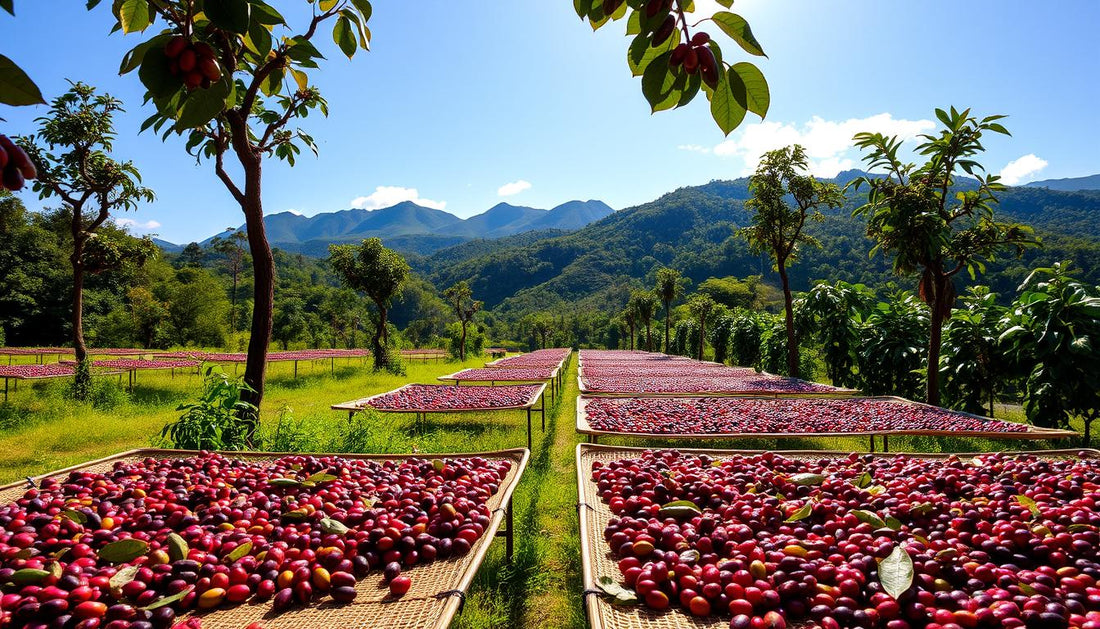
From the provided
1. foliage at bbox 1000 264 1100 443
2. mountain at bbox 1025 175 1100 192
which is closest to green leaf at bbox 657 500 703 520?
foliage at bbox 1000 264 1100 443

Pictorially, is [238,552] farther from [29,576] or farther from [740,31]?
[740,31]

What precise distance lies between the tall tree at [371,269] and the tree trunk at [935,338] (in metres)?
13.9

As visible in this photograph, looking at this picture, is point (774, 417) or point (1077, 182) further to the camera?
point (1077, 182)

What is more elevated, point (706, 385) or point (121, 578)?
point (121, 578)

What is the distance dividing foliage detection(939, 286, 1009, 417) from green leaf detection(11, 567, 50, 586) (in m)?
7.73

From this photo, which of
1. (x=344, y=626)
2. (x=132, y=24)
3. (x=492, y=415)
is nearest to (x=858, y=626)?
(x=344, y=626)

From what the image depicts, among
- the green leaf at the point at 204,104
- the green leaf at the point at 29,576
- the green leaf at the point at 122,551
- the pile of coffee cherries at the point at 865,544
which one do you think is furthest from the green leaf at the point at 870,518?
the green leaf at the point at 29,576

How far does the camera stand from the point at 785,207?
10609 mm

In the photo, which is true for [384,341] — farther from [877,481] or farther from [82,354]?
[877,481]

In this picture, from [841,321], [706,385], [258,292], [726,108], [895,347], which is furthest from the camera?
[841,321]

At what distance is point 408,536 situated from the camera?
187 cm

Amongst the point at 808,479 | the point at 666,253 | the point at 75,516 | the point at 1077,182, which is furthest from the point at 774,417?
the point at 1077,182

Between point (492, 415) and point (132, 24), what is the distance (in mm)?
7720

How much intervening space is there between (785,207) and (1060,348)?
20.7 feet
